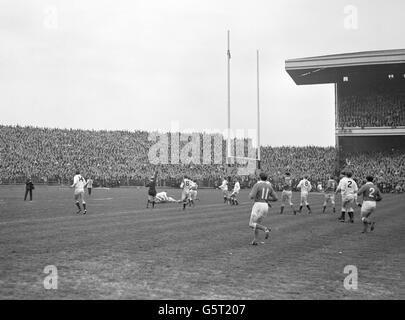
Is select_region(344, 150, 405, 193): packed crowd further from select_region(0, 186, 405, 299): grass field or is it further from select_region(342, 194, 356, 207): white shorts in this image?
select_region(0, 186, 405, 299): grass field

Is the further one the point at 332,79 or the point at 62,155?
the point at 62,155

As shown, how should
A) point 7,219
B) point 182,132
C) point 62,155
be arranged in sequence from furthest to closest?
point 182,132 → point 62,155 → point 7,219

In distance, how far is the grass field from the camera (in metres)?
7.14

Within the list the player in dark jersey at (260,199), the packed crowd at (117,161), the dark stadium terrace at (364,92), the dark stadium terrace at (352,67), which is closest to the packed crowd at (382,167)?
the packed crowd at (117,161)

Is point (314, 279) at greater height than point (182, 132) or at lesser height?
lesser

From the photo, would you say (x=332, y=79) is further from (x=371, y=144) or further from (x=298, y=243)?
(x=298, y=243)

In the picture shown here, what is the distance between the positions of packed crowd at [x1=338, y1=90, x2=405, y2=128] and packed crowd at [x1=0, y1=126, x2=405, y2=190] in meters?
4.08

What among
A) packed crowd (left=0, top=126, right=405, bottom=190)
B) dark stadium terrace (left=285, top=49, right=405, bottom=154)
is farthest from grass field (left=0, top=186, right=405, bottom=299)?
packed crowd (left=0, top=126, right=405, bottom=190)

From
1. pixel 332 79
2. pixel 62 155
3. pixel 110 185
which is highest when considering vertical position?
pixel 332 79

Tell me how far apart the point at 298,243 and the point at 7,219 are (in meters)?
11.4

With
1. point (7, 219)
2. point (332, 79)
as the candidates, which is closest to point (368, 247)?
point (7, 219)

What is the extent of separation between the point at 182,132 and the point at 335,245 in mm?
60465

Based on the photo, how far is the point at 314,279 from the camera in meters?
8.11
